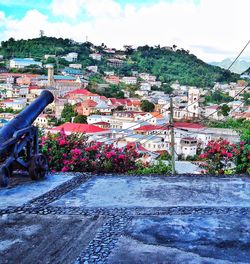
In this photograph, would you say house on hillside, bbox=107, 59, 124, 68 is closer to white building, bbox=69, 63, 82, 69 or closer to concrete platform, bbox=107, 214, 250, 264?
white building, bbox=69, 63, 82, 69

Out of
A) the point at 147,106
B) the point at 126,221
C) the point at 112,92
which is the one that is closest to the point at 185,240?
the point at 126,221

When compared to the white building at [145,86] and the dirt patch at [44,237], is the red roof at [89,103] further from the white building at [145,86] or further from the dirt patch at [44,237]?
the dirt patch at [44,237]

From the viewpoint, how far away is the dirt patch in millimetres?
3107

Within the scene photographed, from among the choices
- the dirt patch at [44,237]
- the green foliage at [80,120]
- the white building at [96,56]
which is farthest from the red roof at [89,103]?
the dirt patch at [44,237]

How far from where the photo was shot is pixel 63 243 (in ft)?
10.9

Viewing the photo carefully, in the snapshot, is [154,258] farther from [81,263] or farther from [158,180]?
[158,180]

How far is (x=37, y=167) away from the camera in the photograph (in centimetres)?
545

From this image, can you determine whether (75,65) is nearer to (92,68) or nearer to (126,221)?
(92,68)

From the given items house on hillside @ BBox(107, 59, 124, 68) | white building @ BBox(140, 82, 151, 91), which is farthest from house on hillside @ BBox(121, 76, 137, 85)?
house on hillside @ BBox(107, 59, 124, 68)

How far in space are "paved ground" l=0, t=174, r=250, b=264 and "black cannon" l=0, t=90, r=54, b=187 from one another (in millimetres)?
200

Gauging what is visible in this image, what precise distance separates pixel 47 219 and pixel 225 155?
356 cm

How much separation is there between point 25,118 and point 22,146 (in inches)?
17.5

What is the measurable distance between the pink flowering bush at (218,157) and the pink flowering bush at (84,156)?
1.15 meters

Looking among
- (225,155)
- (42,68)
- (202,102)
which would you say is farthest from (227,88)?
(225,155)
